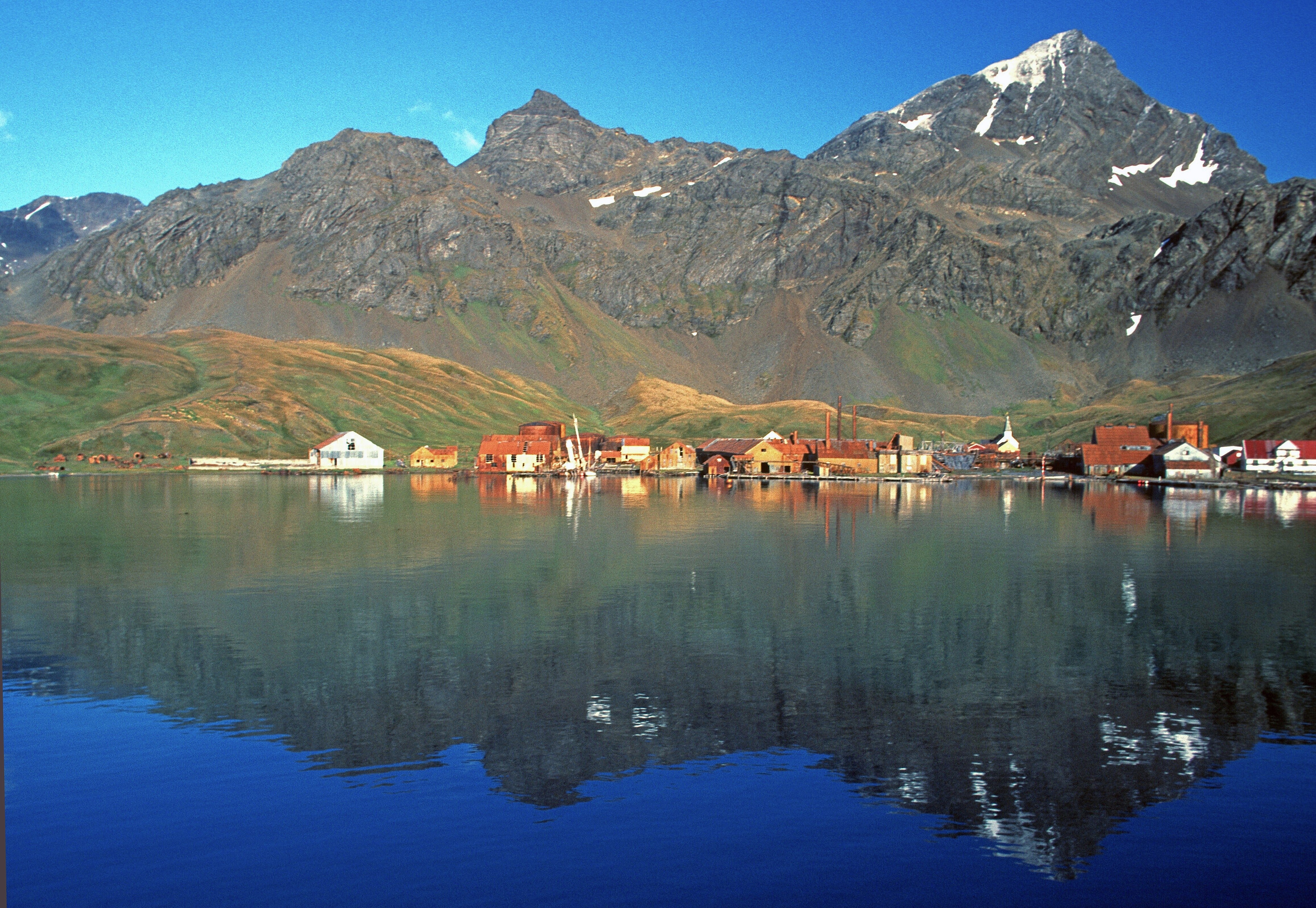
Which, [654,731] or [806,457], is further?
→ [806,457]

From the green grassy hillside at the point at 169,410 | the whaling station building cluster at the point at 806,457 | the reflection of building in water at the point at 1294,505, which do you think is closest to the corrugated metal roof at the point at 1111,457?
the whaling station building cluster at the point at 806,457

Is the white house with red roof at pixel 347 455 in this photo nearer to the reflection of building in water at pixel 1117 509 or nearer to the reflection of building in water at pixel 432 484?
the reflection of building in water at pixel 432 484

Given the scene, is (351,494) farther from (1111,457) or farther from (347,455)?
(1111,457)

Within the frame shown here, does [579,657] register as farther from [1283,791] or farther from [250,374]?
[250,374]

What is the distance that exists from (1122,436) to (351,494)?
377 ft

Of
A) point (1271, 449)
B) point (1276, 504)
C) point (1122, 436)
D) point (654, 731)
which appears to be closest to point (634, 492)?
point (1276, 504)

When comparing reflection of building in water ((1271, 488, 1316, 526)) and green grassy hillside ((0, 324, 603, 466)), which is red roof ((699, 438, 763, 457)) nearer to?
green grassy hillside ((0, 324, 603, 466))

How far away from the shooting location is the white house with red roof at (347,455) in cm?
15088

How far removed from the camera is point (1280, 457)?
5364 inches

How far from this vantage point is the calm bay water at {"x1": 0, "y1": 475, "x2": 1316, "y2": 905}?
16.1 meters

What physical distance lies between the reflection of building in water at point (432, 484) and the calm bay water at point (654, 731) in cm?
5390

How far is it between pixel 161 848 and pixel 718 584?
95.4 ft

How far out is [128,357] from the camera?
192m

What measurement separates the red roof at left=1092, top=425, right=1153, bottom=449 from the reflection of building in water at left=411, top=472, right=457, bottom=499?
96.9 m
